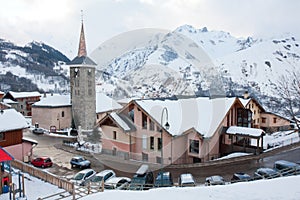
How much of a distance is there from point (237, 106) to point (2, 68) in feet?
562

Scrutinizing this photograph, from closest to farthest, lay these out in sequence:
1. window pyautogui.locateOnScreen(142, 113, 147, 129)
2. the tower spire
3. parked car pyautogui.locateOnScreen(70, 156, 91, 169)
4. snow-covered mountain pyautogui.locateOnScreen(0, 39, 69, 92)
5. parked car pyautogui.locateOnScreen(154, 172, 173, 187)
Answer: parked car pyautogui.locateOnScreen(154, 172, 173, 187)
parked car pyautogui.locateOnScreen(70, 156, 91, 169)
window pyautogui.locateOnScreen(142, 113, 147, 129)
the tower spire
snow-covered mountain pyautogui.locateOnScreen(0, 39, 69, 92)

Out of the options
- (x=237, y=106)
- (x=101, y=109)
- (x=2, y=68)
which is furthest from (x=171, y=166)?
(x=2, y=68)

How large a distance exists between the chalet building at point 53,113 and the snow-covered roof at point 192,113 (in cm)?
2440

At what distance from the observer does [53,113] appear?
47656 millimetres

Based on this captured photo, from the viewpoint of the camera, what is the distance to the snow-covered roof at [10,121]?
23.9 metres

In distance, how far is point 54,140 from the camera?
3888 centimetres

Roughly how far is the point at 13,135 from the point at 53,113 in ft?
75.7

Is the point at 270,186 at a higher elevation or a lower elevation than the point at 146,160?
higher

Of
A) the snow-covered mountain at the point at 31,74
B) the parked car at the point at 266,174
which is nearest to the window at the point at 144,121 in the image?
the parked car at the point at 266,174

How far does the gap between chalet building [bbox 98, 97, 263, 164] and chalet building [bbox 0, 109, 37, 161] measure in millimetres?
7454

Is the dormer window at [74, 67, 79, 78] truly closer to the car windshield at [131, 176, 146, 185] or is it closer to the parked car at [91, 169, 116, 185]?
the parked car at [91, 169, 116, 185]

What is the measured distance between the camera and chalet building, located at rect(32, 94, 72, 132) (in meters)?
47.6

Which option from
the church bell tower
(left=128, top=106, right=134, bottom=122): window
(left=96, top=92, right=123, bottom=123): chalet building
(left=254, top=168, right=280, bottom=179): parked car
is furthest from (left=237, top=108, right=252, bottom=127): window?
the church bell tower

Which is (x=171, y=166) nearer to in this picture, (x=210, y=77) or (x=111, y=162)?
(x=111, y=162)
